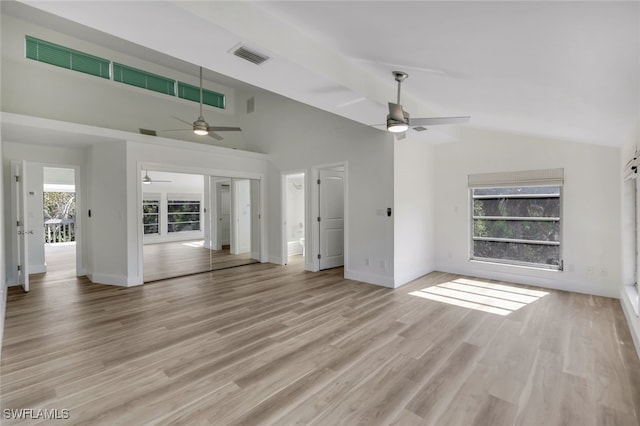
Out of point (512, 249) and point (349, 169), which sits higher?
point (349, 169)

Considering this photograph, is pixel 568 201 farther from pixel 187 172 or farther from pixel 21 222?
pixel 21 222

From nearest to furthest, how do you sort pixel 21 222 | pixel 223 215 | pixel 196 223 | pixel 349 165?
1. pixel 21 222
2. pixel 349 165
3. pixel 196 223
4. pixel 223 215

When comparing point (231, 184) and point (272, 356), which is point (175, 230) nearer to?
point (231, 184)

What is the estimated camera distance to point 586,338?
302cm

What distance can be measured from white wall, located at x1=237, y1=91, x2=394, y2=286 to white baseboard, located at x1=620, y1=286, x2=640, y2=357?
9.10 ft

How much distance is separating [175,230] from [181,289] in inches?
69.3

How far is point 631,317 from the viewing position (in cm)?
324

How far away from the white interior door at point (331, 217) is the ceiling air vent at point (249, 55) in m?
3.88

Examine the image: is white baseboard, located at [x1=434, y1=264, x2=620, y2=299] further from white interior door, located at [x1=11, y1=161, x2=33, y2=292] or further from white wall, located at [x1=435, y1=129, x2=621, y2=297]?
white interior door, located at [x1=11, y1=161, x2=33, y2=292]

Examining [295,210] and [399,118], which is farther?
[295,210]

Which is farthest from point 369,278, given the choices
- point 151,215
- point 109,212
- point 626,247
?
point 109,212

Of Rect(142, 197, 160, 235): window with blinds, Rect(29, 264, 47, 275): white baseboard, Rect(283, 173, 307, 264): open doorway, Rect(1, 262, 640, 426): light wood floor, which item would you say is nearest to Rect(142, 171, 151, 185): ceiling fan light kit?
Rect(142, 197, 160, 235): window with blinds

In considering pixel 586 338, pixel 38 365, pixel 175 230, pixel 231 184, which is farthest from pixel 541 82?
pixel 175 230

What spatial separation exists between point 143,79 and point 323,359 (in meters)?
7.14
